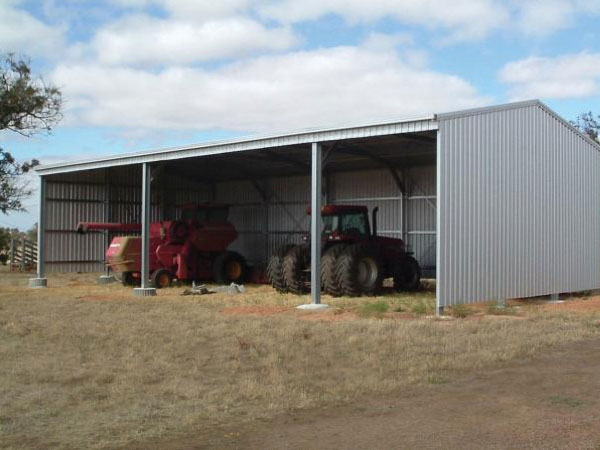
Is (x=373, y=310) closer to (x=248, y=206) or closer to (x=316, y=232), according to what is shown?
(x=316, y=232)

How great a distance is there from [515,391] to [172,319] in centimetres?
736

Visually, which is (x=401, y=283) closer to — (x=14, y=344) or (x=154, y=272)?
(x=154, y=272)

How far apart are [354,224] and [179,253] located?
18.7 feet

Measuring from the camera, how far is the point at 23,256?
114ft

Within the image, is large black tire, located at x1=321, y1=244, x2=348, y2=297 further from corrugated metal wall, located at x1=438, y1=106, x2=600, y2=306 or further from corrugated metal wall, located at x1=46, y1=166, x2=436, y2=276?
corrugated metal wall, located at x1=46, y1=166, x2=436, y2=276

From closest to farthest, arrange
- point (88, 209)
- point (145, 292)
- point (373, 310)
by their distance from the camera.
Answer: point (373, 310) < point (145, 292) < point (88, 209)

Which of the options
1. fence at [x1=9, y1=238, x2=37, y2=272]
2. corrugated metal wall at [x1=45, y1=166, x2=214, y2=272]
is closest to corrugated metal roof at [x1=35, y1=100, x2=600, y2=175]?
corrugated metal wall at [x1=45, y1=166, x2=214, y2=272]

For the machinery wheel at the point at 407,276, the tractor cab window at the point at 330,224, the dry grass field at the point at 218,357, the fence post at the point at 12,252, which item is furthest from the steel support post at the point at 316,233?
the fence post at the point at 12,252

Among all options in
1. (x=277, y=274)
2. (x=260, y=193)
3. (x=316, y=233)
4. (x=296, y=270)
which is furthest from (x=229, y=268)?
(x=316, y=233)

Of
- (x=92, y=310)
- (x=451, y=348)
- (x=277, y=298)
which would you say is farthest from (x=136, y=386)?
(x=277, y=298)

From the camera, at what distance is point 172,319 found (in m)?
13.2

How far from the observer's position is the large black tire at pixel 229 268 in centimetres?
2238

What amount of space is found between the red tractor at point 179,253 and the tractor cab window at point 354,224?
16.6ft

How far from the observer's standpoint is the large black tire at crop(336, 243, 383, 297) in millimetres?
16953
